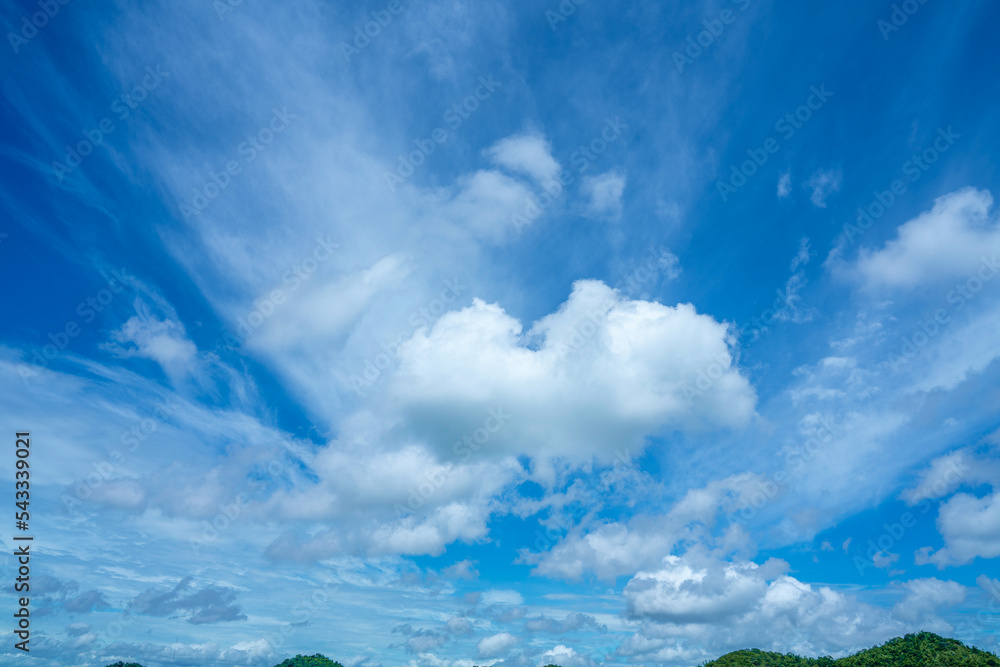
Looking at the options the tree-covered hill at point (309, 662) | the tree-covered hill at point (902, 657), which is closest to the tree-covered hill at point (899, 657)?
the tree-covered hill at point (902, 657)

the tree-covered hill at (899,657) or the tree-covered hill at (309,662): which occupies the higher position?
the tree-covered hill at (309,662)

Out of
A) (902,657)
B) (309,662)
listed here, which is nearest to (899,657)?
(902,657)

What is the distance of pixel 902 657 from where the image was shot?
3752 inches

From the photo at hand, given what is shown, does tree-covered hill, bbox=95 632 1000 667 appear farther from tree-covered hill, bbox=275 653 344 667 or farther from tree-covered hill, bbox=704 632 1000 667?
tree-covered hill, bbox=275 653 344 667

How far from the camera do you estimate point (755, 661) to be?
113m

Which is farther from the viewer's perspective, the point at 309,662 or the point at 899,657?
the point at 309,662

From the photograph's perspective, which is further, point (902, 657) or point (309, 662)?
point (309, 662)

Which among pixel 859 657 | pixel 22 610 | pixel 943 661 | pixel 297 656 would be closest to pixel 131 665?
pixel 297 656

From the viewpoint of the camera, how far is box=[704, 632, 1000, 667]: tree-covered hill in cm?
8726

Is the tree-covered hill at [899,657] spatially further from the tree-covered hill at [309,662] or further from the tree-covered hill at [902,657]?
the tree-covered hill at [309,662]

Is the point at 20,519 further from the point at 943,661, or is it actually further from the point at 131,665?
the point at 131,665

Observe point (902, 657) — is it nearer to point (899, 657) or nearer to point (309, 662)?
point (899, 657)

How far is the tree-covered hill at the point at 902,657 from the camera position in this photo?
87262mm

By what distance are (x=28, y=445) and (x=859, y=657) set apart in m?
130
